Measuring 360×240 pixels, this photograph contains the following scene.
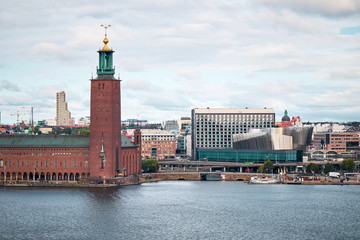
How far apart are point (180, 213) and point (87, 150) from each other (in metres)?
52.5

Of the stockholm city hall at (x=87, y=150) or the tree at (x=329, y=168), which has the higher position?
the stockholm city hall at (x=87, y=150)

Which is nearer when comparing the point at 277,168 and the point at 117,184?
the point at 117,184

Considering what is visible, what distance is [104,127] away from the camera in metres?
156

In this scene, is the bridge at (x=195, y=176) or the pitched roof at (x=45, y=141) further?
the bridge at (x=195, y=176)

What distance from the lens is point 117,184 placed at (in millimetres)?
154000

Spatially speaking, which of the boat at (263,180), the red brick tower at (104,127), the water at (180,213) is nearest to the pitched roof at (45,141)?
the red brick tower at (104,127)

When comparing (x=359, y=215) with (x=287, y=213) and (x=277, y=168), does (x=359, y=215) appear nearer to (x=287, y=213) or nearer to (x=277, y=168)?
(x=287, y=213)

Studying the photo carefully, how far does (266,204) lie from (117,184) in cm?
4177

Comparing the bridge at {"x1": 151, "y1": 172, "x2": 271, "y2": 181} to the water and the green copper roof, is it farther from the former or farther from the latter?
the water

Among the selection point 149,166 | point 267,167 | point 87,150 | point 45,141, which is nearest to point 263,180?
point 267,167

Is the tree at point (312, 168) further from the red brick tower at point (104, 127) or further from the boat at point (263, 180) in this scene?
the red brick tower at point (104, 127)

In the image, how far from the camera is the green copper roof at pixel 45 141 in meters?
161

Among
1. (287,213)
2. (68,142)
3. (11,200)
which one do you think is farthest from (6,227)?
(68,142)

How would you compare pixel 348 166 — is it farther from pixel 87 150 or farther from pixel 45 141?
pixel 45 141
